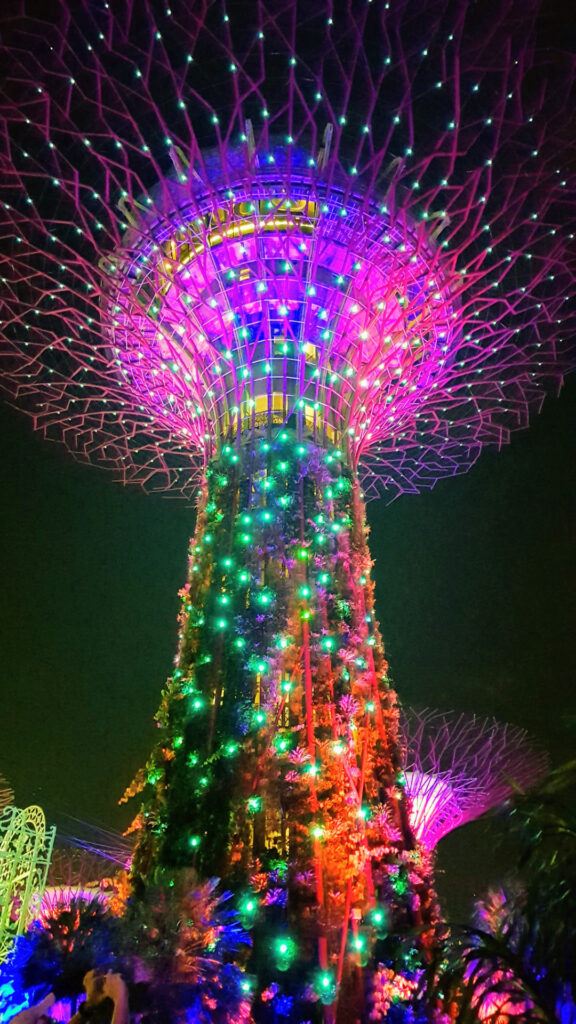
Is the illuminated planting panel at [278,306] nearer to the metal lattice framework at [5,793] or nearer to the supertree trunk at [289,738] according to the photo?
the supertree trunk at [289,738]

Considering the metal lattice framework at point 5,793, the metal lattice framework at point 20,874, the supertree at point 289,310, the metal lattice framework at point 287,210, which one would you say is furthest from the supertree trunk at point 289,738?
the metal lattice framework at point 5,793

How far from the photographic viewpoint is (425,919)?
400 inches

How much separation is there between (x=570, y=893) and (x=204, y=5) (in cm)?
1326

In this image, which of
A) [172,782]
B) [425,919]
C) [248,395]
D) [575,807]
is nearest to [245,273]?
[248,395]

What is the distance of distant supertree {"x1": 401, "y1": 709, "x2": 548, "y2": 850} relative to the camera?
732 inches

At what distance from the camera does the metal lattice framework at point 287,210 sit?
10188 millimetres

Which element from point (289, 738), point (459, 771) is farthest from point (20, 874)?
point (459, 771)

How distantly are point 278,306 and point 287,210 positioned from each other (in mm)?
2406

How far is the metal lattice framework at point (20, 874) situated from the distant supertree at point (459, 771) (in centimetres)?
1033

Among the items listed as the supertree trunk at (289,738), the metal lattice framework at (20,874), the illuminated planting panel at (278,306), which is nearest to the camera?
the supertree trunk at (289,738)

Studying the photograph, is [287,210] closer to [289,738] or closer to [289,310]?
[289,310]

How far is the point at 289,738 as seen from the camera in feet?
35.2

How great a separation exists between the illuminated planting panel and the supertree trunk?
132 centimetres

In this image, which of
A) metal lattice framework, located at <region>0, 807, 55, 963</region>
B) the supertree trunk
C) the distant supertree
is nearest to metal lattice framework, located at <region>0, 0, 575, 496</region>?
the supertree trunk
